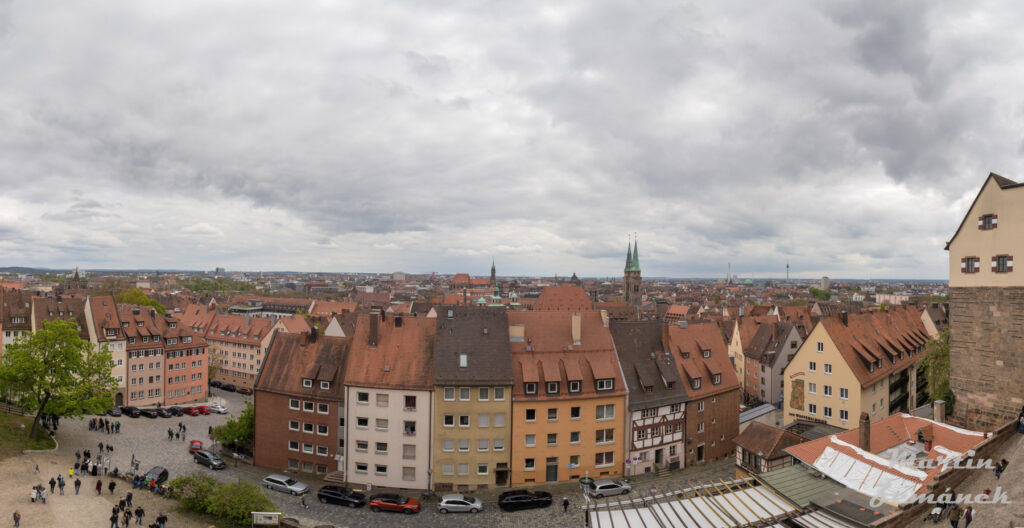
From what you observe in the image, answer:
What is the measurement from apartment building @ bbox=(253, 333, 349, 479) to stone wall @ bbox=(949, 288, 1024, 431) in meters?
43.0

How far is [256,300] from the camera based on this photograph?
186 meters

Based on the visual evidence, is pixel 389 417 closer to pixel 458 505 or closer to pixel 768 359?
pixel 458 505

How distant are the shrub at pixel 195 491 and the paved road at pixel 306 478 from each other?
510cm

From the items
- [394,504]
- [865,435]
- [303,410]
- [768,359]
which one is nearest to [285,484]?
[303,410]

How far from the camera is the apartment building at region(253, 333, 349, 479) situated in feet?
153

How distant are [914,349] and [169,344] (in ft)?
316

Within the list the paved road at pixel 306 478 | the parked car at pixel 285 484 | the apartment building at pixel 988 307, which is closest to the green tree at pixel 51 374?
the paved road at pixel 306 478

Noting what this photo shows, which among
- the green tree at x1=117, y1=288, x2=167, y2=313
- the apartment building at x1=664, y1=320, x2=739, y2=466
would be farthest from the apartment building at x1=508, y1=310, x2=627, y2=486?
the green tree at x1=117, y1=288, x2=167, y2=313

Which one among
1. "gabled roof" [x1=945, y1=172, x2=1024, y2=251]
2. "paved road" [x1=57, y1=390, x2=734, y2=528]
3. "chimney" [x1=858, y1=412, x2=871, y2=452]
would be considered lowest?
"paved road" [x1=57, y1=390, x2=734, y2=528]

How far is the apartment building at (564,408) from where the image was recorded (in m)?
44.7

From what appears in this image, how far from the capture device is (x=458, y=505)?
39656 mm

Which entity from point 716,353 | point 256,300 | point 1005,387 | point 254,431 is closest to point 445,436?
point 254,431

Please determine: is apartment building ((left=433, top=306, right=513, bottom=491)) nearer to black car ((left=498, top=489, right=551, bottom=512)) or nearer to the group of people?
black car ((left=498, top=489, right=551, bottom=512))

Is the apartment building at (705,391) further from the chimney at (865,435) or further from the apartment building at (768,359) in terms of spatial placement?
the apartment building at (768,359)
